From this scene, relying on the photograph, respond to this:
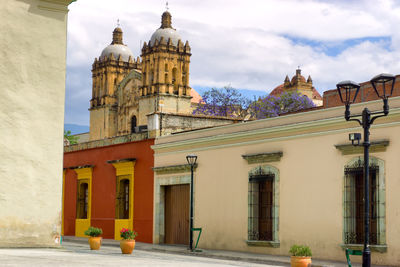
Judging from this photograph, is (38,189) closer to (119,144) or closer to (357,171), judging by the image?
(357,171)

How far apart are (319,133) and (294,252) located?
4.88 metres

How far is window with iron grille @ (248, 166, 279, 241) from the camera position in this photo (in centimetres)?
1908

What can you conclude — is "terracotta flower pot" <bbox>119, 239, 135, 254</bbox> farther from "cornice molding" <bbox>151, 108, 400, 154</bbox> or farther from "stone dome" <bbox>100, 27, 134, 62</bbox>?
"stone dome" <bbox>100, 27, 134, 62</bbox>

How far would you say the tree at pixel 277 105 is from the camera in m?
67.6

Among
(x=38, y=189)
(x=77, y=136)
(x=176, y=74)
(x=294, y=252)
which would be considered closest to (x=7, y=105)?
(x=38, y=189)

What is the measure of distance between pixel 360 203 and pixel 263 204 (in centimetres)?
352

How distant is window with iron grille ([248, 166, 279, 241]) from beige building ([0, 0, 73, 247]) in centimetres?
603

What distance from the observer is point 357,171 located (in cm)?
1681

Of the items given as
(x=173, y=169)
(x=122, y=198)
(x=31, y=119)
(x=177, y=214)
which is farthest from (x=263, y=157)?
(x=122, y=198)

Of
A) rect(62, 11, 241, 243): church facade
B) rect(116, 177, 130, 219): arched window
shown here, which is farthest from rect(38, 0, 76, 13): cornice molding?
rect(116, 177, 130, 219): arched window

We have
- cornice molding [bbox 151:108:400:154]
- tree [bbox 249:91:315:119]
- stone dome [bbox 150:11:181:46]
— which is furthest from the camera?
stone dome [bbox 150:11:181:46]

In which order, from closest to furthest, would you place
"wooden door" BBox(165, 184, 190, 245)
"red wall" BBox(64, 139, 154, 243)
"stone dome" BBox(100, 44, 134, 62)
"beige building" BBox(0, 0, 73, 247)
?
"beige building" BBox(0, 0, 73, 247)
"wooden door" BBox(165, 184, 190, 245)
"red wall" BBox(64, 139, 154, 243)
"stone dome" BBox(100, 44, 134, 62)

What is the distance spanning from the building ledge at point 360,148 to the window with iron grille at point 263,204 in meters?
2.54

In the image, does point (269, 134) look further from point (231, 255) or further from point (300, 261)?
point (300, 261)
